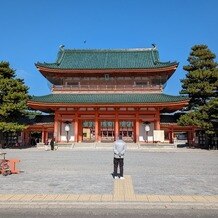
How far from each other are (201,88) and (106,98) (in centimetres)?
1227

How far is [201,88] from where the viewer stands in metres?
37.6

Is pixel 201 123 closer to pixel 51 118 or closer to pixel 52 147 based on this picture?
pixel 52 147

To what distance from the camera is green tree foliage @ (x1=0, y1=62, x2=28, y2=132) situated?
117 ft

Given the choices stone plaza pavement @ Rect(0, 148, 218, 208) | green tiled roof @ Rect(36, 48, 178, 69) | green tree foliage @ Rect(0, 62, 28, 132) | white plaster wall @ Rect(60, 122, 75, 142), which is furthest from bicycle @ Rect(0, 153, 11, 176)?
green tiled roof @ Rect(36, 48, 178, 69)

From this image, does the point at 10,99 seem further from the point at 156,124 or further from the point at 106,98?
the point at 156,124

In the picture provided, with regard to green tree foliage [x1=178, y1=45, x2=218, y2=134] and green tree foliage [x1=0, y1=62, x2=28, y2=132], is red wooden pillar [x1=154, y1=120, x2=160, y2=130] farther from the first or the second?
green tree foliage [x1=0, y1=62, x2=28, y2=132]

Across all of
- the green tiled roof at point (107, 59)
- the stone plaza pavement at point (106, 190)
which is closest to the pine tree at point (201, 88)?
the green tiled roof at point (107, 59)

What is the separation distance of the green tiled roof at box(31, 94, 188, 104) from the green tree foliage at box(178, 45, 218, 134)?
2.12 meters

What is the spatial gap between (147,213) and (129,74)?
3571cm

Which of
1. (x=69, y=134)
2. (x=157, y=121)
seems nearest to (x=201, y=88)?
(x=157, y=121)

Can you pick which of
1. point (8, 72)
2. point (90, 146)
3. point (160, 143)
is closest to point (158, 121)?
point (160, 143)

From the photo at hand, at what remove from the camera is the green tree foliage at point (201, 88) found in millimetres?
35009

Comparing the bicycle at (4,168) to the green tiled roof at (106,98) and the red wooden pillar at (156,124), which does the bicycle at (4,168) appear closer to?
the green tiled roof at (106,98)

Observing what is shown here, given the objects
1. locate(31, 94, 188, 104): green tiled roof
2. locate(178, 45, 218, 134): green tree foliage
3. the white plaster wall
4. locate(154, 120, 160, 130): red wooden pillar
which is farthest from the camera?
the white plaster wall
